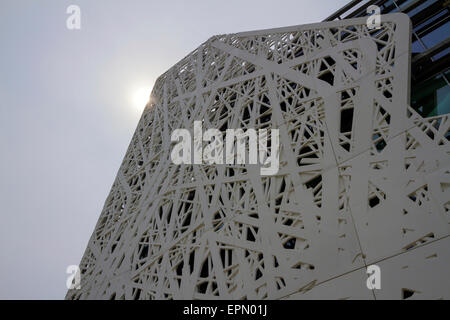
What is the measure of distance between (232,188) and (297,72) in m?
2.94

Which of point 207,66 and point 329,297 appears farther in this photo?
point 207,66

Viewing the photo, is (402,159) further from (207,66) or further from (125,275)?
(207,66)

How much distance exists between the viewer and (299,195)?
5.86 m

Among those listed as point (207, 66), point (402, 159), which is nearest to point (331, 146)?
point (402, 159)

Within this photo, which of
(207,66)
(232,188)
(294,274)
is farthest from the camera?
(207,66)

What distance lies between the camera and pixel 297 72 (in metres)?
8.11

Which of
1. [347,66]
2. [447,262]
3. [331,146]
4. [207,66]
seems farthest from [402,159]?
[207,66]

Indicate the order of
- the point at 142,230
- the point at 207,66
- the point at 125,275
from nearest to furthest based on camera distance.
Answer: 1. the point at 125,275
2. the point at 142,230
3. the point at 207,66

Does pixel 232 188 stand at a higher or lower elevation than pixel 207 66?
lower

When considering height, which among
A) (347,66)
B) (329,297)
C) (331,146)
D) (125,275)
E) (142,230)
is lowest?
(329,297)

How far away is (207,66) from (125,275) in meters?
6.60

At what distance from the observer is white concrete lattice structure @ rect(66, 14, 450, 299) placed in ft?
15.2

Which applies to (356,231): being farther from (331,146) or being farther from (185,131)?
(185,131)

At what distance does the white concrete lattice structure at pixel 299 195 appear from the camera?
4.62 metres
